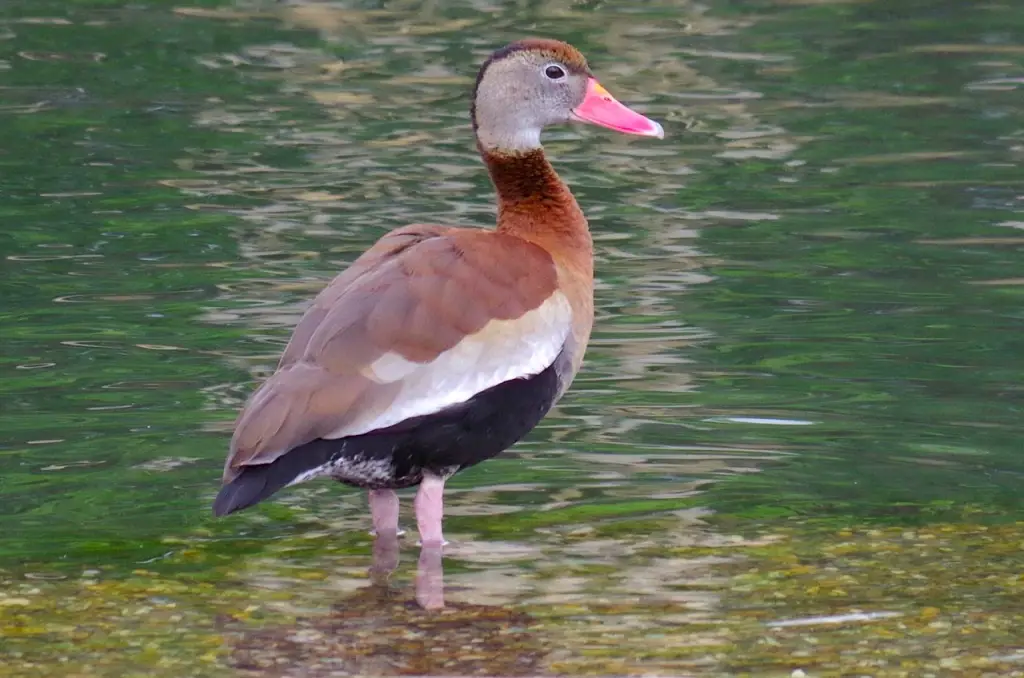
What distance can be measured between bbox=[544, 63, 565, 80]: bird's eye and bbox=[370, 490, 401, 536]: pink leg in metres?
1.78

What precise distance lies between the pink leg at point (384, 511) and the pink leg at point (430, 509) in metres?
0.22

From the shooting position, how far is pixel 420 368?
699cm

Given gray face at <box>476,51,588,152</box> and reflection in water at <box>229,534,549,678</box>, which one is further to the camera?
gray face at <box>476,51,588,152</box>

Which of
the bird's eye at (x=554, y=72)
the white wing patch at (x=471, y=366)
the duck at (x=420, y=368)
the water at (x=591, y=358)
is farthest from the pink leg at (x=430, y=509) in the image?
the bird's eye at (x=554, y=72)

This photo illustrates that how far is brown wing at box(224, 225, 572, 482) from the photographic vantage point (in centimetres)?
677

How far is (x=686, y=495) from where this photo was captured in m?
7.95

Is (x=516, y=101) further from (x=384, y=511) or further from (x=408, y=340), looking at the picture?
(x=384, y=511)

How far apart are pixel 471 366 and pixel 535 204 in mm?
1054

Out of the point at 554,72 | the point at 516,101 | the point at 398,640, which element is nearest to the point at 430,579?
the point at 398,640

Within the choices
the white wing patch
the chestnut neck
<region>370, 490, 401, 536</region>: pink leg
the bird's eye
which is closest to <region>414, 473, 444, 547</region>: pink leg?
<region>370, 490, 401, 536</region>: pink leg

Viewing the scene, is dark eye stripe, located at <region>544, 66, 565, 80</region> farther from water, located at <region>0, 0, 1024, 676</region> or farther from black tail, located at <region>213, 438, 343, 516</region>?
black tail, located at <region>213, 438, 343, 516</region>

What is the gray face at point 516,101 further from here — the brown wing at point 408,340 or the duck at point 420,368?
the brown wing at point 408,340

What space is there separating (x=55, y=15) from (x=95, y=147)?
18.6ft

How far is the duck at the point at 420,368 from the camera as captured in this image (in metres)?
6.77
